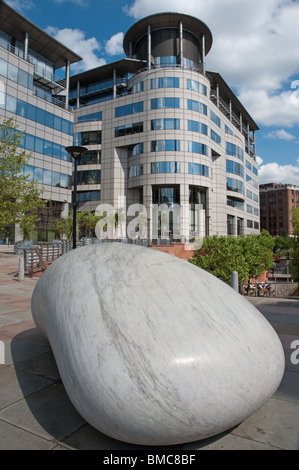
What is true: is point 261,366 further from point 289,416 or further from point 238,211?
point 238,211

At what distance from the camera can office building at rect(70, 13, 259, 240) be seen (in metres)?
46.2

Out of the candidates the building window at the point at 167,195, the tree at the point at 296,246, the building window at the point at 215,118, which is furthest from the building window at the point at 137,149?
the tree at the point at 296,246

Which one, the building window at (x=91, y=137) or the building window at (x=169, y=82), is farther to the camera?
the building window at (x=91, y=137)

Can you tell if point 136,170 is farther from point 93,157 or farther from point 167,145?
point 93,157

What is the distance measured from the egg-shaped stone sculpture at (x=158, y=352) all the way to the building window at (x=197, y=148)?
45.5m

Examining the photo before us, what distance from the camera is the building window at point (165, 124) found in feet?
151

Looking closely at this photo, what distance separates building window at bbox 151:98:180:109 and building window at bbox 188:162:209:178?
9.21 metres

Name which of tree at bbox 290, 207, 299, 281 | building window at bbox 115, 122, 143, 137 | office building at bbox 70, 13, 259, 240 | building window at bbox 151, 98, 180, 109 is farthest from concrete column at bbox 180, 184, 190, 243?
tree at bbox 290, 207, 299, 281

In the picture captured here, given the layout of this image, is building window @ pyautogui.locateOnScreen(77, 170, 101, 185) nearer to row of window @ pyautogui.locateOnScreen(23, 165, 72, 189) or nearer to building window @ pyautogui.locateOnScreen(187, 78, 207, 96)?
row of window @ pyautogui.locateOnScreen(23, 165, 72, 189)

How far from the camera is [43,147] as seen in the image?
4181 centimetres

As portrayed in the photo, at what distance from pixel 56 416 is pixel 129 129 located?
5103cm

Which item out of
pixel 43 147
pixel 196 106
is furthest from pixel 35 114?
pixel 196 106

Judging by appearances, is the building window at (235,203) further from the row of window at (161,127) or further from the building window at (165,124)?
the building window at (165,124)

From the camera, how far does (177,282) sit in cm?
332
